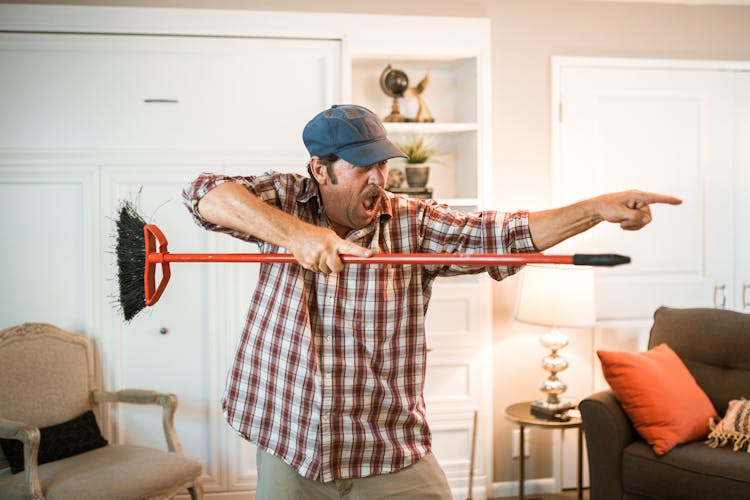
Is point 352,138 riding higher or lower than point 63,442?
higher

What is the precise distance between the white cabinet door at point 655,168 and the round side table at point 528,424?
2.30 ft

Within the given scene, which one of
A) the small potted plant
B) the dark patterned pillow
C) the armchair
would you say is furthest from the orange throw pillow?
the dark patterned pillow

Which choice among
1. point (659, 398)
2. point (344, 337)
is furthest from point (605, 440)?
point (344, 337)

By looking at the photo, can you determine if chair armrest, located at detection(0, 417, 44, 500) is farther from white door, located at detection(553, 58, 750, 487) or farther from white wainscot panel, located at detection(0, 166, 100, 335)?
white door, located at detection(553, 58, 750, 487)

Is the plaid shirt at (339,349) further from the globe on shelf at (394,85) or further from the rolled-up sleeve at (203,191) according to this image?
the globe on shelf at (394,85)

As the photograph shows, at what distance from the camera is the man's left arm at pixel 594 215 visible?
1591 mm

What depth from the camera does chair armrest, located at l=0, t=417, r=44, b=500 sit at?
2.72 m

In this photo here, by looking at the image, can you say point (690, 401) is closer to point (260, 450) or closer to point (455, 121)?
point (455, 121)

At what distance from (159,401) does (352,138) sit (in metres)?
1.98

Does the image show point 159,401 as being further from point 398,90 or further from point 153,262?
point 398,90

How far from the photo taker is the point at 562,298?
11.2 ft

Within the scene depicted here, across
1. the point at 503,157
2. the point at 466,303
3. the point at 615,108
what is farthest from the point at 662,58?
the point at 466,303

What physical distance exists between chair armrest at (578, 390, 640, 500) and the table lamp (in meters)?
0.34

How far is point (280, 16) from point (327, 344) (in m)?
2.14
